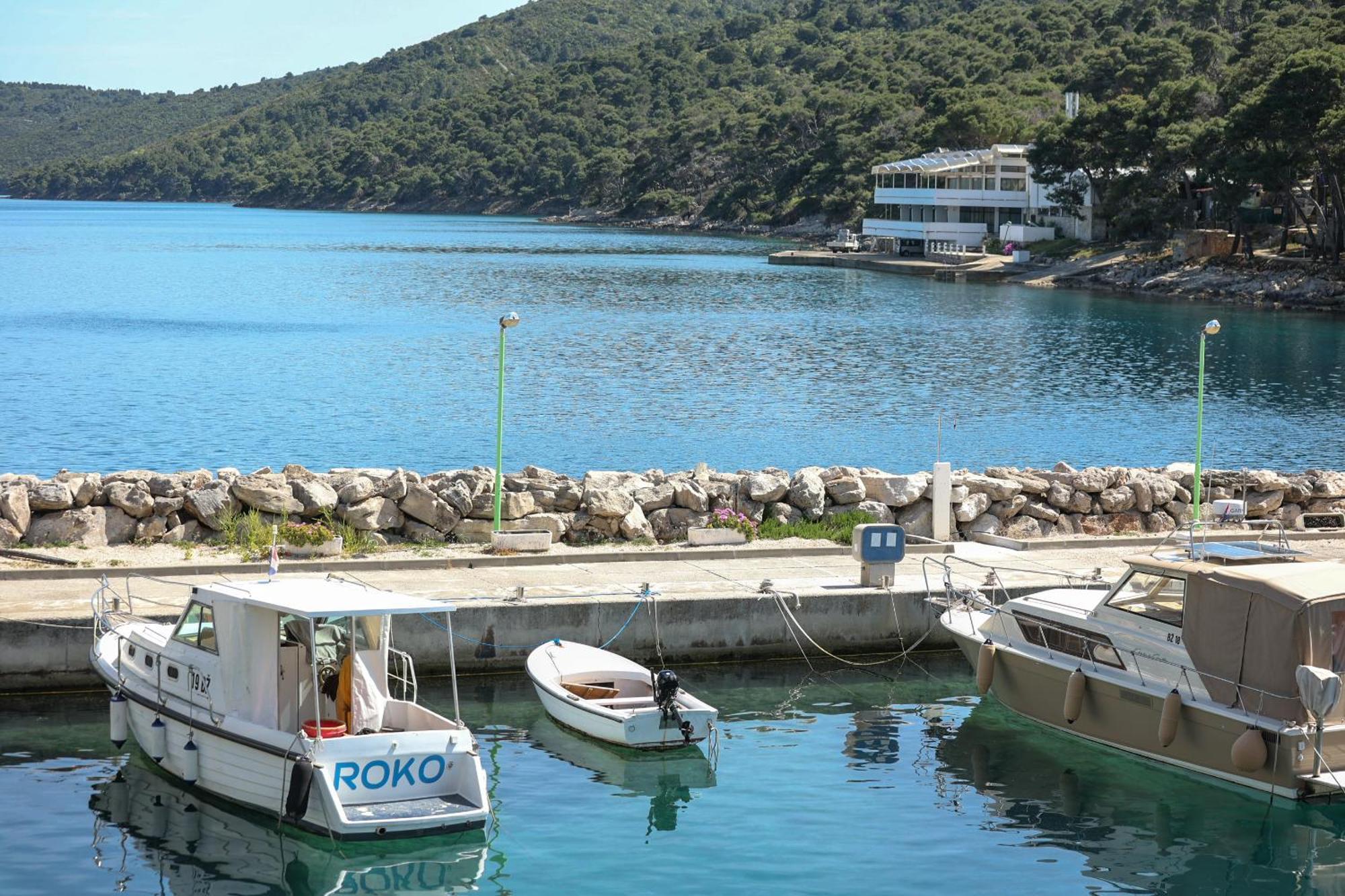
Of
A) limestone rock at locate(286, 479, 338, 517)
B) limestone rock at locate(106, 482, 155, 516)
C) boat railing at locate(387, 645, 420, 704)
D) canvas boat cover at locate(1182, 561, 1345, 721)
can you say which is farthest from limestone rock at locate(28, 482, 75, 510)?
canvas boat cover at locate(1182, 561, 1345, 721)

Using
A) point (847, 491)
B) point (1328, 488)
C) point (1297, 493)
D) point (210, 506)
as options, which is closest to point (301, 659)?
point (210, 506)

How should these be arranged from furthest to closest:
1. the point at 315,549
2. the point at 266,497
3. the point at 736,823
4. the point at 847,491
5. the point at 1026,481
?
the point at 1026,481, the point at 847,491, the point at 266,497, the point at 315,549, the point at 736,823

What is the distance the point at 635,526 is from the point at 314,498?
4.81 meters

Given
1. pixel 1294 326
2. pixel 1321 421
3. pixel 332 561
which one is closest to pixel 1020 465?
pixel 1321 421

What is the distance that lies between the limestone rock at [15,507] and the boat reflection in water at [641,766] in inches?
347

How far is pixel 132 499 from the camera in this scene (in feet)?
73.3

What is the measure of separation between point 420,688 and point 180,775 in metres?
3.88

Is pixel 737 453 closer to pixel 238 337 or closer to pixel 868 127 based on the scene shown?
pixel 238 337

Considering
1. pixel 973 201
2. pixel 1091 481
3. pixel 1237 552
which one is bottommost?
pixel 1091 481

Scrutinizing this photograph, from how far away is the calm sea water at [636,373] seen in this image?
46.9m

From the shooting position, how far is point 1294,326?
8250 cm

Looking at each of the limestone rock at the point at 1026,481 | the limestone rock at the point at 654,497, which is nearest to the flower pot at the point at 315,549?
the limestone rock at the point at 654,497

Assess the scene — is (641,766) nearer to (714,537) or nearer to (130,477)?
(714,537)

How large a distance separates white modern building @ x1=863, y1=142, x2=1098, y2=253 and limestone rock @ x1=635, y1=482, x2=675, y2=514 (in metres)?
105
